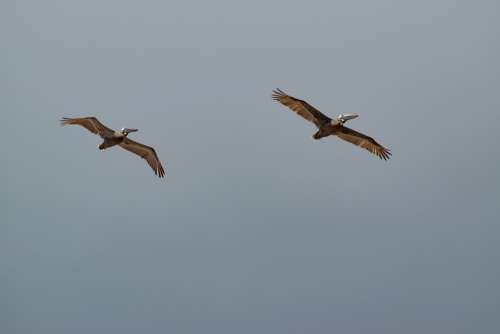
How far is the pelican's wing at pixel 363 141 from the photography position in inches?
2904

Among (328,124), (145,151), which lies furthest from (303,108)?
(145,151)

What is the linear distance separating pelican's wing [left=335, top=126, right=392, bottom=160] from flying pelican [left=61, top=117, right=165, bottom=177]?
1416 centimetres

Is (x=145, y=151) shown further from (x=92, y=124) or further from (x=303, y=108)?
(x=303, y=108)

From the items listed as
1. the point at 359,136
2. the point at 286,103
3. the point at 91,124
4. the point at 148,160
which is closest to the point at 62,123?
the point at 91,124

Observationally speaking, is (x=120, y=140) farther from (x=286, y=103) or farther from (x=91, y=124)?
(x=286, y=103)

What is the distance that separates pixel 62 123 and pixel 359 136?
67.6ft

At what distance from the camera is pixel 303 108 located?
233 ft

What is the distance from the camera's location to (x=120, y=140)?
7494 centimetres

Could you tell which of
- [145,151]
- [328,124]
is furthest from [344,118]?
[145,151]

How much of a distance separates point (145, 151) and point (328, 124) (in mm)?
14318

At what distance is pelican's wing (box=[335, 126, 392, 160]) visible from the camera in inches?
2904

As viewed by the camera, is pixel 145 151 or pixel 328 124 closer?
pixel 328 124

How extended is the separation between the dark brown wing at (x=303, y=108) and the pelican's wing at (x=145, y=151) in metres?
12.0

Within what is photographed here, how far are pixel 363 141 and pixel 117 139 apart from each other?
17437mm
